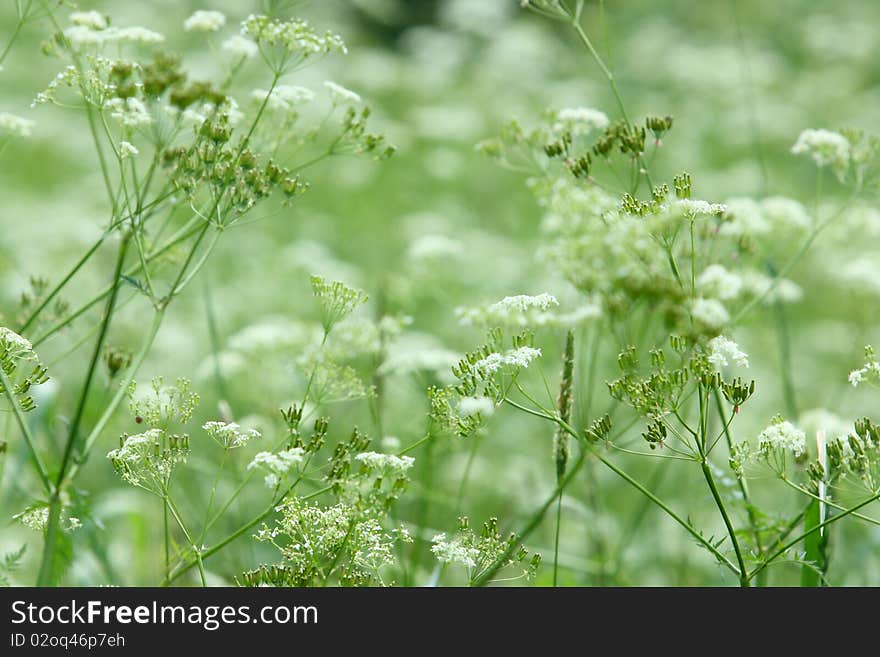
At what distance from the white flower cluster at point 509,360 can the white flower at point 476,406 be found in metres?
0.07

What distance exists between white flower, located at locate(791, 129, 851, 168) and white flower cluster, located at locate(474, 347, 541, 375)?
134 cm

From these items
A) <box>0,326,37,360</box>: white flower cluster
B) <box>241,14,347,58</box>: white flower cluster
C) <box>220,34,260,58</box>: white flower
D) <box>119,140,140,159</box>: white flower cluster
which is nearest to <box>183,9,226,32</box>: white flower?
<box>220,34,260,58</box>: white flower

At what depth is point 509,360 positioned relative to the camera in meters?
2.30

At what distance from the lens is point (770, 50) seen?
12.9 metres

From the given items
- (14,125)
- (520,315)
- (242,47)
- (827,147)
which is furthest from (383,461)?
(827,147)

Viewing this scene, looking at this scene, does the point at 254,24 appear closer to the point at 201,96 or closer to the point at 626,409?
the point at 201,96

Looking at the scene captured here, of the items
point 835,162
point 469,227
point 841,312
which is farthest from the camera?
point 469,227

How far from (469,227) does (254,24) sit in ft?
17.9

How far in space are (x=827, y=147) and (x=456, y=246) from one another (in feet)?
5.48

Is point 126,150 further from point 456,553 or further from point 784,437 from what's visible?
point 784,437

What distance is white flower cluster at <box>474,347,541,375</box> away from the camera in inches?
90.5

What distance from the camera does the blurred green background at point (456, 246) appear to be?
3.80 metres

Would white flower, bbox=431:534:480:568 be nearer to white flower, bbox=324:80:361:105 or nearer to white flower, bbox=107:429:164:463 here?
white flower, bbox=107:429:164:463
